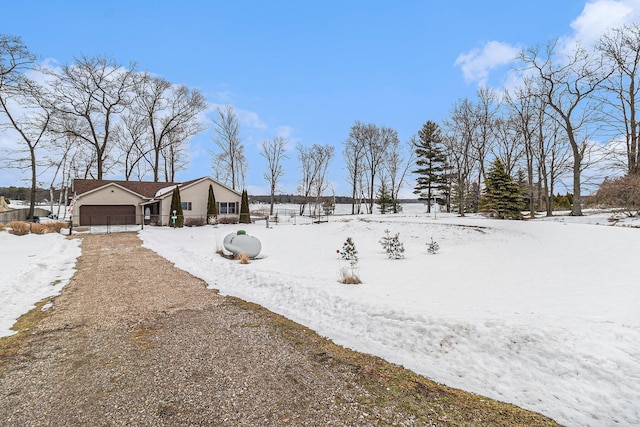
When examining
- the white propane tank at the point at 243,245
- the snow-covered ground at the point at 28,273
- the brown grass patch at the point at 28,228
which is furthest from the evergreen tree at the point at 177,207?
the white propane tank at the point at 243,245

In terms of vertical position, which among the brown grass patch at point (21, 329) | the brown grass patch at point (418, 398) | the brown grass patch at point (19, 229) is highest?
the brown grass patch at point (19, 229)

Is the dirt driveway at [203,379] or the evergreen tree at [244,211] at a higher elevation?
the evergreen tree at [244,211]

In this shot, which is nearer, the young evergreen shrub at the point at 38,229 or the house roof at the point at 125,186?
the young evergreen shrub at the point at 38,229

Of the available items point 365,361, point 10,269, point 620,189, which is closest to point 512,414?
point 365,361

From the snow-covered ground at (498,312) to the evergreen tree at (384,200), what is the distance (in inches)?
1180

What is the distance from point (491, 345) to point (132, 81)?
41.7m

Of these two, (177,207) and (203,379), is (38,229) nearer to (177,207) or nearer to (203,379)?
(177,207)

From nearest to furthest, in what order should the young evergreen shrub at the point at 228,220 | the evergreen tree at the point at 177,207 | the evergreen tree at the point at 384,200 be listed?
the evergreen tree at the point at 177,207
the young evergreen shrub at the point at 228,220
the evergreen tree at the point at 384,200

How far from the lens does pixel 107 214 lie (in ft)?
87.9

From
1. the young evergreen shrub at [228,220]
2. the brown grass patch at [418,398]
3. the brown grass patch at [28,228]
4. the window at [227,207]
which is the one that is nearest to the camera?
the brown grass patch at [418,398]

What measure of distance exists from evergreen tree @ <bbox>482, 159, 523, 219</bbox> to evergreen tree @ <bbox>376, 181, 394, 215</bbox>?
17490mm

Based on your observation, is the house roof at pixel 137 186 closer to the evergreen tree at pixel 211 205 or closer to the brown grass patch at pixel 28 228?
the evergreen tree at pixel 211 205

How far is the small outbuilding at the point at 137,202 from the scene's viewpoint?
26094mm

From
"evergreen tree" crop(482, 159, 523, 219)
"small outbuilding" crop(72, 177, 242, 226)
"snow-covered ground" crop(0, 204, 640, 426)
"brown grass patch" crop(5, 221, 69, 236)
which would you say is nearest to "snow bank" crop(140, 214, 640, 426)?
"snow-covered ground" crop(0, 204, 640, 426)
